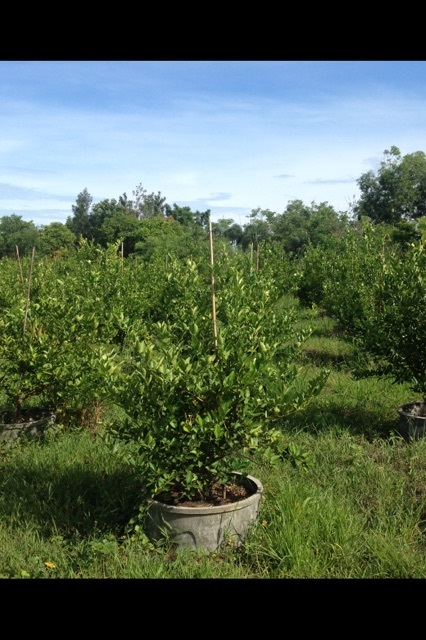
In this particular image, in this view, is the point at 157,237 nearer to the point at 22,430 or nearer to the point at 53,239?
the point at 53,239

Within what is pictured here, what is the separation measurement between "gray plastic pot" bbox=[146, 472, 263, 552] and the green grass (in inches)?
2.6

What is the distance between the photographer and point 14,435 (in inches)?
199

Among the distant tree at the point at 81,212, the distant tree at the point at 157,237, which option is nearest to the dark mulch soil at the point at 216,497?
the distant tree at the point at 157,237

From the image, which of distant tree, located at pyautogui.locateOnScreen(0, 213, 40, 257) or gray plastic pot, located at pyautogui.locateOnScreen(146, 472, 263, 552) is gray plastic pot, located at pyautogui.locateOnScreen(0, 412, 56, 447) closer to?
gray plastic pot, located at pyautogui.locateOnScreen(146, 472, 263, 552)

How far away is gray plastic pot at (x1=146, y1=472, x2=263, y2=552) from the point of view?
3.18 m

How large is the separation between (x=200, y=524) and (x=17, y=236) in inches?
1596

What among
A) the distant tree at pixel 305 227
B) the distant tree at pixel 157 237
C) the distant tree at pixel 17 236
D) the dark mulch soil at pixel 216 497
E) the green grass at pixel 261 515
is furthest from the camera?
the distant tree at pixel 17 236

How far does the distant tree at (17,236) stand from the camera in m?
40.3

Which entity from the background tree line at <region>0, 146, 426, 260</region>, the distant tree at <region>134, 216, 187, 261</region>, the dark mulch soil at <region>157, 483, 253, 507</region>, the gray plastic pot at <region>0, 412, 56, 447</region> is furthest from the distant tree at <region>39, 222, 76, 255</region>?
the dark mulch soil at <region>157, 483, 253, 507</region>

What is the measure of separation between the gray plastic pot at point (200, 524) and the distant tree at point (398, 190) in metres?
35.6

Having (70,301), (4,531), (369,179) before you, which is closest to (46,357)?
(70,301)

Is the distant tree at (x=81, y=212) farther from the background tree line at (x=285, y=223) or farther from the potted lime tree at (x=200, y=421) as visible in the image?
the potted lime tree at (x=200, y=421)

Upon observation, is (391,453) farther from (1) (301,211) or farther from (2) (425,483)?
(1) (301,211)
